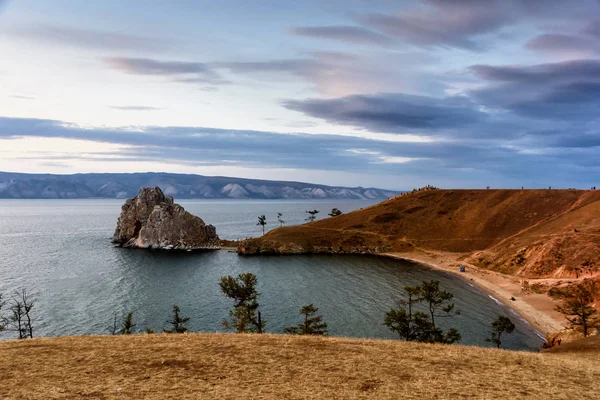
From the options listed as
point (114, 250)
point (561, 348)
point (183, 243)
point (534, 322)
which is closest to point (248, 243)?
point (183, 243)

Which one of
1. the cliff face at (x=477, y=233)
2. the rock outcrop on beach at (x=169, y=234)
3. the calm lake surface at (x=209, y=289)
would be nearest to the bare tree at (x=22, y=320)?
the calm lake surface at (x=209, y=289)

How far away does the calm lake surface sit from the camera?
247 ft

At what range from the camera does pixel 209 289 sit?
108 m

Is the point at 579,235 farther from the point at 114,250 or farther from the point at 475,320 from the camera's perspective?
the point at 114,250

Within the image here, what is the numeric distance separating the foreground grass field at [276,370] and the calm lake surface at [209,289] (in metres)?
43.3

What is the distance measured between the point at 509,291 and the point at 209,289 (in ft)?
262

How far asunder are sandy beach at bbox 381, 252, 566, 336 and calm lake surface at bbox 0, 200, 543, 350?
10.5 feet

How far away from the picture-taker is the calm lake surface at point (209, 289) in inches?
2970

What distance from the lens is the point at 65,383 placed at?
20938 millimetres

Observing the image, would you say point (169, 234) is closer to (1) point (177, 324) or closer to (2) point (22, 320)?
(2) point (22, 320)

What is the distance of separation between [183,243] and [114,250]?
30.7 metres

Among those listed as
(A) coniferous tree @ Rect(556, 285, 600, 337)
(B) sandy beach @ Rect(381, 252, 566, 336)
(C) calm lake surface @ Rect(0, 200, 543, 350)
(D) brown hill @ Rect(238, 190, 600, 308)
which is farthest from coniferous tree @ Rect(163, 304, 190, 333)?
(D) brown hill @ Rect(238, 190, 600, 308)

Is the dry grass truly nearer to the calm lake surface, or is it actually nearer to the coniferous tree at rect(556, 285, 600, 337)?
the coniferous tree at rect(556, 285, 600, 337)

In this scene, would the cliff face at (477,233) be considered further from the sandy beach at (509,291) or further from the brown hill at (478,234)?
the sandy beach at (509,291)
